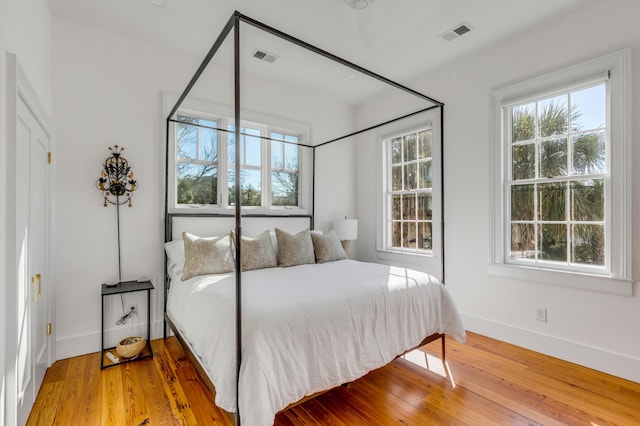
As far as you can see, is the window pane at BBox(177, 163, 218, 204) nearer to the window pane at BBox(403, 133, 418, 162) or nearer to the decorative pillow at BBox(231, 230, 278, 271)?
the decorative pillow at BBox(231, 230, 278, 271)

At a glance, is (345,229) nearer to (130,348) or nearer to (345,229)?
(345,229)

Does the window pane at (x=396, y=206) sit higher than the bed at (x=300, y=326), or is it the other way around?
the window pane at (x=396, y=206)

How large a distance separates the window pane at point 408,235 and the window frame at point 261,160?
1.30 metres

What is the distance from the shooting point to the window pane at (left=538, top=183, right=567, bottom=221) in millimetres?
2775

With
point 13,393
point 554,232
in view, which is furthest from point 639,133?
point 13,393

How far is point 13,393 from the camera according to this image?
1.47 meters

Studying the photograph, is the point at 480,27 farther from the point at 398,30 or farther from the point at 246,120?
the point at 246,120

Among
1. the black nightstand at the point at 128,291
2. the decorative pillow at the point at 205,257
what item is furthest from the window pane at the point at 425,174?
the black nightstand at the point at 128,291

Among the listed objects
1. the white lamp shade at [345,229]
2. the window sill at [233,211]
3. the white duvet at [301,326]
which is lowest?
the white duvet at [301,326]

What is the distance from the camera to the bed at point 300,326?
1506 mm

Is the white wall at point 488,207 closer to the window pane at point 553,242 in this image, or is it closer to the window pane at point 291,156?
the window pane at point 553,242

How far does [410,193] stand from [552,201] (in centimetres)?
154

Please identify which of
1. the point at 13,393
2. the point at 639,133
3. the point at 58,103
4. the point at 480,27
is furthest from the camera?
the point at 480,27

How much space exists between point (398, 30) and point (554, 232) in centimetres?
233
